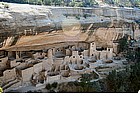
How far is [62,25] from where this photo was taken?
253 cm

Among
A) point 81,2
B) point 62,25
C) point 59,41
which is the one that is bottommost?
point 59,41

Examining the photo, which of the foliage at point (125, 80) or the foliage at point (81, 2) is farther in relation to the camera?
the foliage at point (125, 80)

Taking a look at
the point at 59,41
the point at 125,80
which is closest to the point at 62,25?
the point at 59,41

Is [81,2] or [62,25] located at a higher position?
[81,2]

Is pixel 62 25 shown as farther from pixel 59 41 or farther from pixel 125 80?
pixel 125 80

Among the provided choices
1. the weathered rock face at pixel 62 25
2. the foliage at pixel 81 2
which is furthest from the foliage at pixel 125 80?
the foliage at pixel 81 2

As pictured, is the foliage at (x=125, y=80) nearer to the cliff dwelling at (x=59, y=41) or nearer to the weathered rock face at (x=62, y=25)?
the cliff dwelling at (x=59, y=41)

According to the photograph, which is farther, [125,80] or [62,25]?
[125,80]

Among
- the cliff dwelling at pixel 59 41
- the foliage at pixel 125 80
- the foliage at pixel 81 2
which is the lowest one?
the foliage at pixel 125 80

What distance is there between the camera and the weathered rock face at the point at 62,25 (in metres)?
2.43

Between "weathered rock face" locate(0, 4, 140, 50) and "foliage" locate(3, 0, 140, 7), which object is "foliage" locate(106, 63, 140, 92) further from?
"foliage" locate(3, 0, 140, 7)

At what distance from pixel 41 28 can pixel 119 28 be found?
65 centimetres
